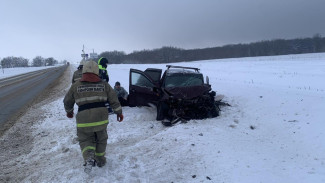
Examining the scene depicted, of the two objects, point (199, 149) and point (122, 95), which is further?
point (122, 95)

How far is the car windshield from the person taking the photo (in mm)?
7504

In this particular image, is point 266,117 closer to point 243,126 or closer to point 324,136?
point 243,126

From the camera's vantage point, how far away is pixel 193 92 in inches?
277

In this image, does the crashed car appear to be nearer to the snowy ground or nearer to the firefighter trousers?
the snowy ground

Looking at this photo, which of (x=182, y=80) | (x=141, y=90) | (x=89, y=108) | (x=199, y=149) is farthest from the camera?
(x=141, y=90)

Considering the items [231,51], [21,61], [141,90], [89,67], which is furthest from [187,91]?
[21,61]

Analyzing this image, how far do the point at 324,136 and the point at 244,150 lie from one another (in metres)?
1.96

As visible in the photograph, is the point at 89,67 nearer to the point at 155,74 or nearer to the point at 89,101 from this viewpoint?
the point at 89,101

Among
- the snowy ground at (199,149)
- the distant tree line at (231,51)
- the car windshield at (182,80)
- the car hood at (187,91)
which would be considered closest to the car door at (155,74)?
the car windshield at (182,80)

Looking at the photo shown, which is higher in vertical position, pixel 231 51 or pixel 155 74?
pixel 231 51

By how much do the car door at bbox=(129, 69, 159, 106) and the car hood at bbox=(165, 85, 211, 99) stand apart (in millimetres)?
571

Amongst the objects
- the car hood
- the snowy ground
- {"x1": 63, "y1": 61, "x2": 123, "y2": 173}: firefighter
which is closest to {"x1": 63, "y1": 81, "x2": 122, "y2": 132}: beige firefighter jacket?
{"x1": 63, "y1": 61, "x2": 123, "y2": 173}: firefighter

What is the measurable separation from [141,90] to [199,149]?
12.3 feet

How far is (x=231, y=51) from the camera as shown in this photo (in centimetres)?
10050
